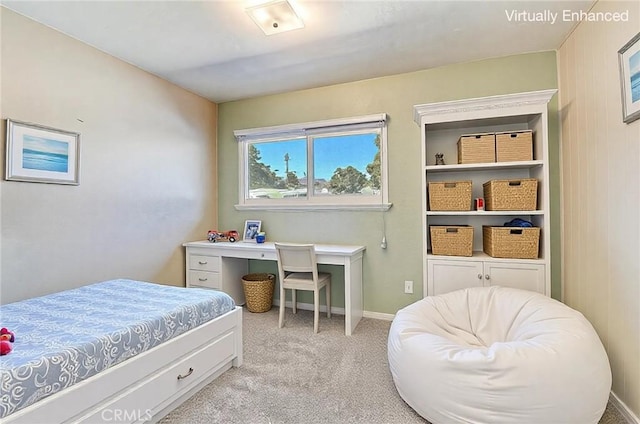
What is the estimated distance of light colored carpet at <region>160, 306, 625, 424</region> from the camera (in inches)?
64.5

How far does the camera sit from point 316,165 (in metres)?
3.47

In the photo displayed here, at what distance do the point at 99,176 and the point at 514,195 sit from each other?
11.0 ft

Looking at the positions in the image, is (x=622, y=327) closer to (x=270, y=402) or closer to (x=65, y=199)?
(x=270, y=402)

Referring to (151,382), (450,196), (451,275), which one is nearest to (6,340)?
(151,382)

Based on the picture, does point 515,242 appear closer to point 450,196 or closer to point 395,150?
point 450,196

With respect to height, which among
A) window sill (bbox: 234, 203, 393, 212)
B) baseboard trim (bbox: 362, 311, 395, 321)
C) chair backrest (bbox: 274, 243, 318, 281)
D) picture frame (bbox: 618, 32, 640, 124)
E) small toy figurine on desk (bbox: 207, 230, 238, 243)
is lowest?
baseboard trim (bbox: 362, 311, 395, 321)

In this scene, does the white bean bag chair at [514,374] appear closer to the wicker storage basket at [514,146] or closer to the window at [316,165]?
the wicker storage basket at [514,146]

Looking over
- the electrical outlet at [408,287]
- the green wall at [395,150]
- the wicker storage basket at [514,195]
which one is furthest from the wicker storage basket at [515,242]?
the electrical outlet at [408,287]

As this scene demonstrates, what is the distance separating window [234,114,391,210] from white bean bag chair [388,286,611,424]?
1.64m

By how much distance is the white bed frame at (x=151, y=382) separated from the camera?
1195 millimetres

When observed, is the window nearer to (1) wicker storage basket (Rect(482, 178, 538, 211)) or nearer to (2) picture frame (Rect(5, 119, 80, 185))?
(1) wicker storage basket (Rect(482, 178, 538, 211))

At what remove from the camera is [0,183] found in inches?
78.4

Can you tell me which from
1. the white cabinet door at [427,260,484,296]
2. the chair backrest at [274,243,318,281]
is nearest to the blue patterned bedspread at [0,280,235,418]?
the chair backrest at [274,243,318,281]

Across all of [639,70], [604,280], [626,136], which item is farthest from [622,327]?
[639,70]
